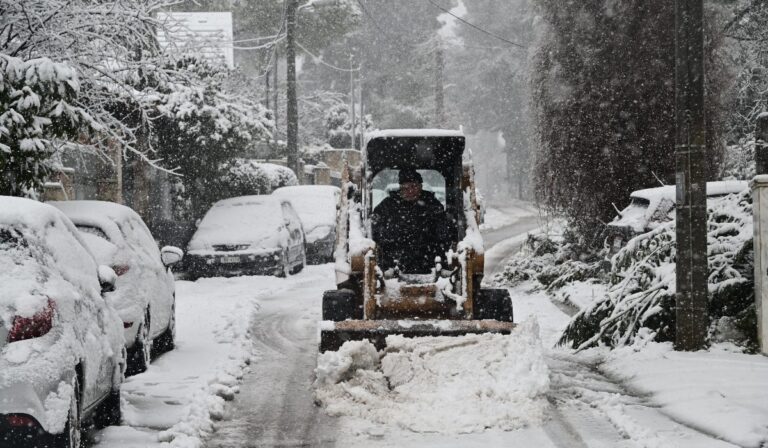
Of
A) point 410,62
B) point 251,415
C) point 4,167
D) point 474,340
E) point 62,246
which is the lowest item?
point 251,415

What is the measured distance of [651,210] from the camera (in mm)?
12484

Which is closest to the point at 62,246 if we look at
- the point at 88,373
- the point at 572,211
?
the point at 88,373

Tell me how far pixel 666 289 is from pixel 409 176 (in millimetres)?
3149

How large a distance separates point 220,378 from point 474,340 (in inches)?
99.1

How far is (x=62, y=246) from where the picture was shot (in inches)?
258

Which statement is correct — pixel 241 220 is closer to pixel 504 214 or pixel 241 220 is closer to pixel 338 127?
pixel 504 214

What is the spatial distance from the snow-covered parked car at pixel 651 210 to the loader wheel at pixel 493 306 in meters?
3.33

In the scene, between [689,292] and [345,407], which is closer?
[345,407]

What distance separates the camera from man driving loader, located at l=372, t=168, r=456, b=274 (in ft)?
35.8

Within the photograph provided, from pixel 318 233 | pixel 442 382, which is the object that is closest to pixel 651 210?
pixel 442 382

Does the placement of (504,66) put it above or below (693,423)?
above

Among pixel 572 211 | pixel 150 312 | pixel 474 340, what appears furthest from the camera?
pixel 572 211

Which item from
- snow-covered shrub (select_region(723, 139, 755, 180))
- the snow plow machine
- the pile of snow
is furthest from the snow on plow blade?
snow-covered shrub (select_region(723, 139, 755, 180))

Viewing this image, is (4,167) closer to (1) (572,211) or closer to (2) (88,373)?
(2) (88,373)
